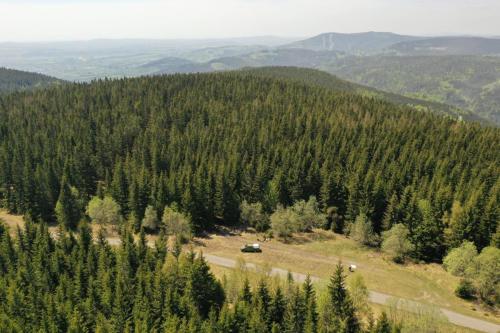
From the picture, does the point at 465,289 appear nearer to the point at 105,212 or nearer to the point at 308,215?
the point at 308,215

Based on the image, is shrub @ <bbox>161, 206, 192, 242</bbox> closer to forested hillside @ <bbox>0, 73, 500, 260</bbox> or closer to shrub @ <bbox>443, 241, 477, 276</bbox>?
forested hillside @ <bbox>0, 73, 500, 260</bbox>

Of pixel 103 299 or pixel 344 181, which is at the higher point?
pixel 344 181

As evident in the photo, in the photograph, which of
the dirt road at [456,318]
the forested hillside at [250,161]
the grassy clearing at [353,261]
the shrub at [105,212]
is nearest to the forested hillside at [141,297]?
the dirt road at [456,318]

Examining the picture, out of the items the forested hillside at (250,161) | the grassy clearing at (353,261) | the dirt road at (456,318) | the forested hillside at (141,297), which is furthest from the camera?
the forested hillside at (250,161)

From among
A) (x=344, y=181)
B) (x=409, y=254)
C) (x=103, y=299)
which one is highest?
(x=344, y=181)

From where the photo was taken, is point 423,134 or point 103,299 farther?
point 423,134

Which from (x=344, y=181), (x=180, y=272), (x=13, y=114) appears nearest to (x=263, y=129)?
(x=344, y=181)

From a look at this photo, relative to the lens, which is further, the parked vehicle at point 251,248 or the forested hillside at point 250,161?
the forested hillside at point 250,161

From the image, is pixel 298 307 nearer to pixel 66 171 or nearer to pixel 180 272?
pixel 180 272

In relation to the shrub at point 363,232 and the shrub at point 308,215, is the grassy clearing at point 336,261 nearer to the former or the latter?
the shrub at point 363,232
